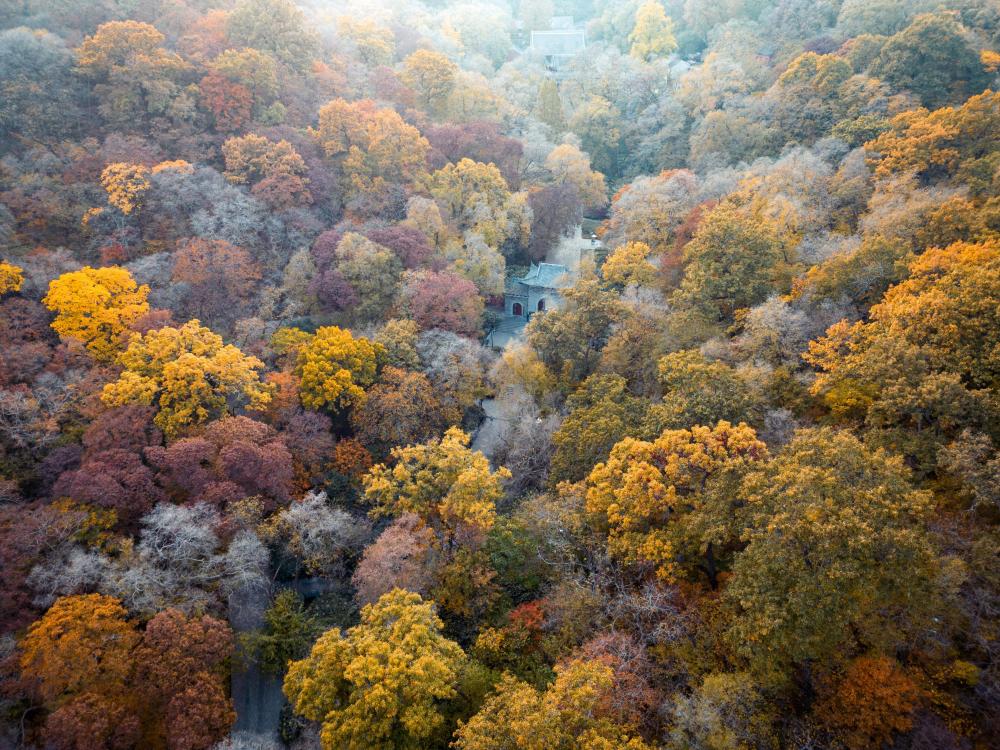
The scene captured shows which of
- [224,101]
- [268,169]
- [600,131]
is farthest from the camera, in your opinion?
[600,131]

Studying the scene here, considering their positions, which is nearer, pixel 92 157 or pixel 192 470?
pixel 192 470

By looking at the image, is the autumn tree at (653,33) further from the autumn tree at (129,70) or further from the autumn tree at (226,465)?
the autumn tree at (226,465)

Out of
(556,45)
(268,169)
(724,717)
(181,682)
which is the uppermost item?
(556,45)

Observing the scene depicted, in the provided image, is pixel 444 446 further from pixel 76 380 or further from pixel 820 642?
pixel 76 380

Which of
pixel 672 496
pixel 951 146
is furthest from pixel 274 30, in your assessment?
pixel 951 146

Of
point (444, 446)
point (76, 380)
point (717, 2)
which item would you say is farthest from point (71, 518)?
point (717, 2)

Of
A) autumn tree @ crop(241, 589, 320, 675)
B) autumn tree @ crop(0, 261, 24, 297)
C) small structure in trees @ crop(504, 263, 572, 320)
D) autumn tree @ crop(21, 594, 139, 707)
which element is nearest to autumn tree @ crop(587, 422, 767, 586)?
autumn tree @ crop(241, 589, 320, 675)

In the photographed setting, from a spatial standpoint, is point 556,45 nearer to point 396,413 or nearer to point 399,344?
point 399,344
